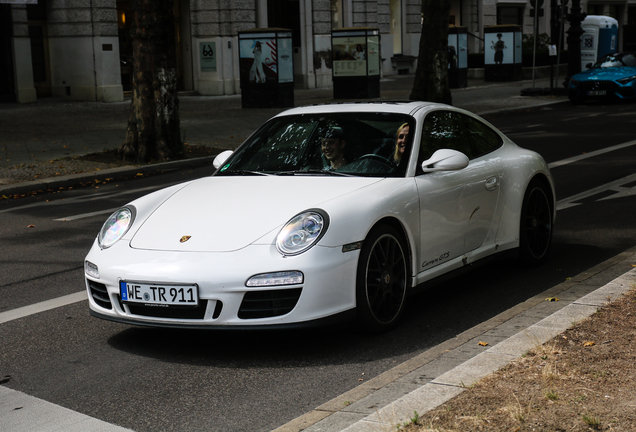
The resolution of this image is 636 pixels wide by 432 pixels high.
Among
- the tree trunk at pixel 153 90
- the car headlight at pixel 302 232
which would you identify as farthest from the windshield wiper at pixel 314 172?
the tree trunk at pixel 153 90

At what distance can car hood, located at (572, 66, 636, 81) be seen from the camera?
2500 centimetres

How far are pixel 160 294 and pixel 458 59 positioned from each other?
28554 millimetres

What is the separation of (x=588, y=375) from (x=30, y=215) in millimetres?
7786

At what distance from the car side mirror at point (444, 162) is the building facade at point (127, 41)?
72.2ft

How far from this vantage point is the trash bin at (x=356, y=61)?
85.5ft

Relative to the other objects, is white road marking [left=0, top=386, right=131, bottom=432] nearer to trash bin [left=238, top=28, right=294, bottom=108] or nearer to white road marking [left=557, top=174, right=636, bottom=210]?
white road marking [left=557, top=174, right=636, bottom=210]

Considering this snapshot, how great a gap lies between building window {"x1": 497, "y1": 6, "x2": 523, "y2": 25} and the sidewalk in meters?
15.2

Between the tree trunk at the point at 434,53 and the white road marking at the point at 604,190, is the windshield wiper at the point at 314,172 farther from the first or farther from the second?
the tree trunk at the point at 434,53

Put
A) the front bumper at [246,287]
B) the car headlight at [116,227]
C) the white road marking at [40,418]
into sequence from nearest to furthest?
the white road marking at [40,418] < the front bumper at [246,287] < the car headlight at [116,227]

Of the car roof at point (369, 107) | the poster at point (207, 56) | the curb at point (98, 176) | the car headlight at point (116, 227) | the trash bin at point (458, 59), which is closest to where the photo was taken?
the car headlight at point (116, 227)

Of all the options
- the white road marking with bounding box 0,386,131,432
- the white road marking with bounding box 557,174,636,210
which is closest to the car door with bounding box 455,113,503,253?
the white road marking with bounding box 0,386,131,432

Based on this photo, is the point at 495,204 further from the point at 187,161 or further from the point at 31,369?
the point at 187,161

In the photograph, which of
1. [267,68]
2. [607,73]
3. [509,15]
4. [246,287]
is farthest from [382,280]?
[509,15]

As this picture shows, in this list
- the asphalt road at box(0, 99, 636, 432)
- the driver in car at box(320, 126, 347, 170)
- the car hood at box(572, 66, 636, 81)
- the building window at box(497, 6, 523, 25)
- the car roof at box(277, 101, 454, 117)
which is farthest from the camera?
the building window at box(497, 6, 523, 25)
